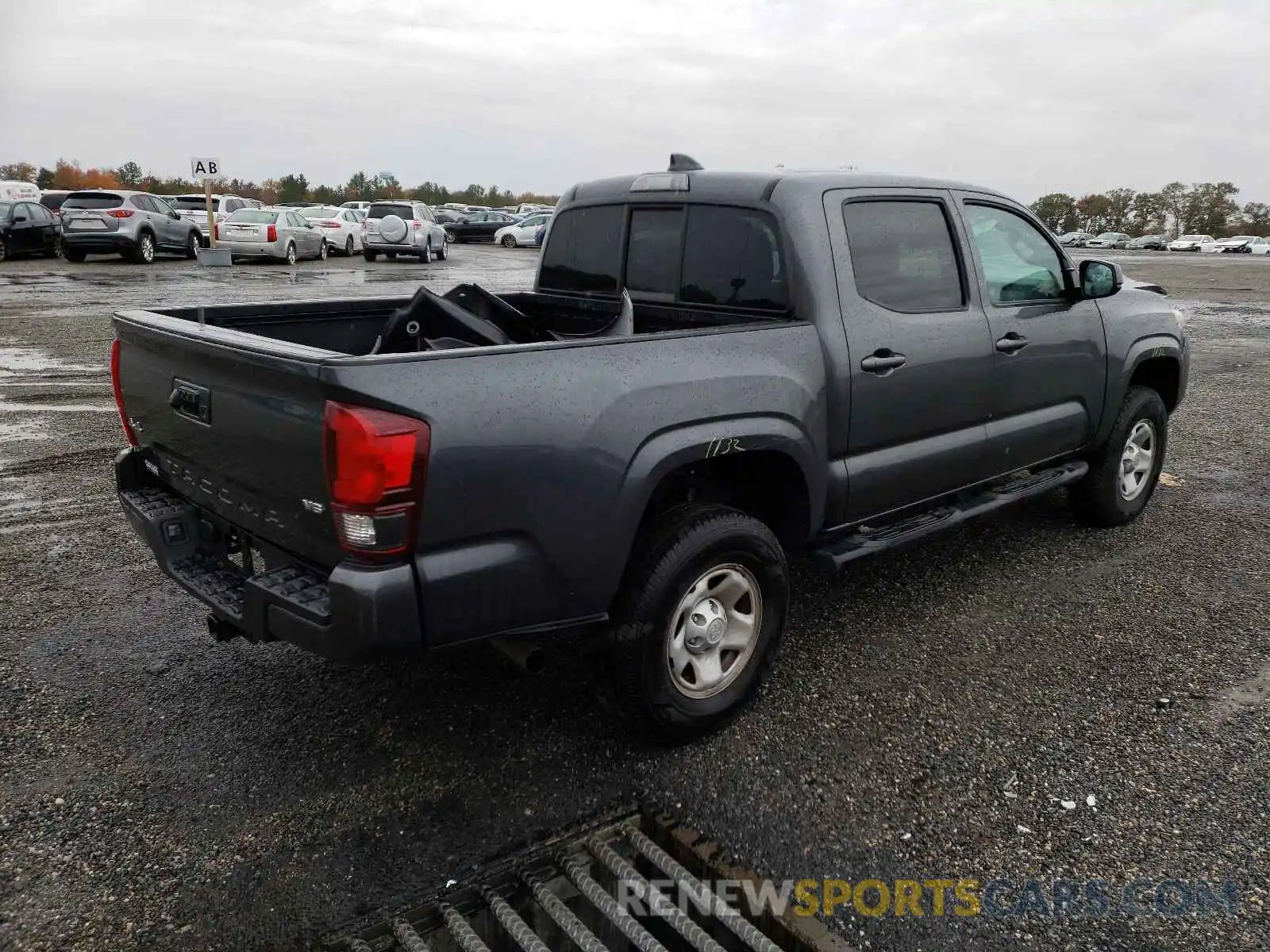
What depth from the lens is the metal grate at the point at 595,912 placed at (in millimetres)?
2418

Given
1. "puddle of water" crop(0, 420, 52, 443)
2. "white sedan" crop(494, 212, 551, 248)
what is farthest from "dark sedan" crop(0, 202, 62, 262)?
"puddle of water" crop(0, 420, 52, 443)

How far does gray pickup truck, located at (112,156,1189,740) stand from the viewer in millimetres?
2539

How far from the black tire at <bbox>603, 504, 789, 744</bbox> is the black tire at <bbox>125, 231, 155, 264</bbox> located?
2428 cm

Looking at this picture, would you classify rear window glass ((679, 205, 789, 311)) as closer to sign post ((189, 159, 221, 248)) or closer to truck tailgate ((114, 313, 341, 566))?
truck tailgate ((114, 313, 341, 566))

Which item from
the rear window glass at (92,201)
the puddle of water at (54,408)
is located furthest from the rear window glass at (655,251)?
the rear window glass at (92,201)

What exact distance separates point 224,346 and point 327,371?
22.2 inches

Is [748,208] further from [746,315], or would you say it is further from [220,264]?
[220,264]

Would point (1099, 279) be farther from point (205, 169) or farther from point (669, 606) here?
point (205, 169)

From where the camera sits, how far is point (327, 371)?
2408 millimetres

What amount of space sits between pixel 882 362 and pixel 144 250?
79.8 feet

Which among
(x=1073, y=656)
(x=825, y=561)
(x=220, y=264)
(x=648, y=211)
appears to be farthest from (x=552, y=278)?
(x=220, y=264)

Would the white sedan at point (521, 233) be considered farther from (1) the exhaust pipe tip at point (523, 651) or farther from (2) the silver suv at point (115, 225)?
(1) the exhaust pipe tip at point (523, 651)

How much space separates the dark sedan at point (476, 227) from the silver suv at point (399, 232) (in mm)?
11994

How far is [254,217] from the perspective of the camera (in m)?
24.6
